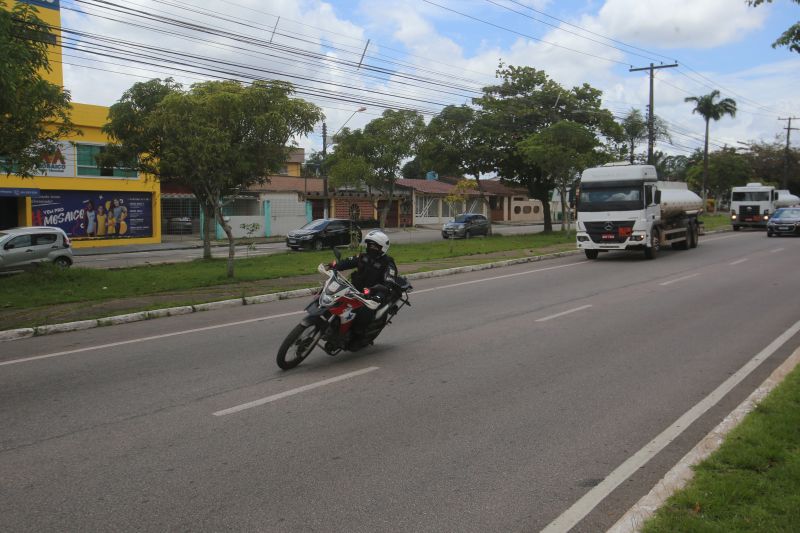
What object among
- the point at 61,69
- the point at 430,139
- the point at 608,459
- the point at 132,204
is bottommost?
the point at 608,459

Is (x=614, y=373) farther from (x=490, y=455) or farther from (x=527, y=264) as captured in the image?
(x=527, y=264)

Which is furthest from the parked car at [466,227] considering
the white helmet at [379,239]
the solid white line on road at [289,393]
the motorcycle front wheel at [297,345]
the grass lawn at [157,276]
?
the solid white line on road at [289,393]

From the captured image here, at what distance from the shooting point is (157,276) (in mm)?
17656

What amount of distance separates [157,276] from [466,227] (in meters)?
22.8

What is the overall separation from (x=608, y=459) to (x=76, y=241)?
33357mm

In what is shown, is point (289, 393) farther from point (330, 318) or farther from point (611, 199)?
point (611, 199)

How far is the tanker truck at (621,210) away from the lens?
21125 millimetres

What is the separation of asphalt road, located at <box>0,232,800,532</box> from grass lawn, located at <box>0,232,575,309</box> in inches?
160

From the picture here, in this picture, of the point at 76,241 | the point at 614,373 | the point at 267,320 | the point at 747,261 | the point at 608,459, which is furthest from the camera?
the point at 76,241

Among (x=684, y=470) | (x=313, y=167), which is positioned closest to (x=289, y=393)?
(x=684, y=470)

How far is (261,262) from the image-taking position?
2192cm

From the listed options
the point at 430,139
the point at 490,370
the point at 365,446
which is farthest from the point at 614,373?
the point at 430,139

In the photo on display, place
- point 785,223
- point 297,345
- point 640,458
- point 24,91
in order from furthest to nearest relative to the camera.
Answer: point 785,223 < point 24,91 < point 297,345 < point 640,458

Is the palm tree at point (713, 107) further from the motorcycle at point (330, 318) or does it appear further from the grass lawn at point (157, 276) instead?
the motorcycle at point (330, 318)
